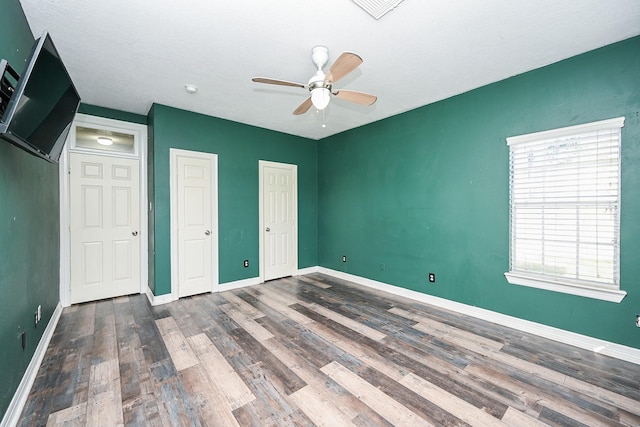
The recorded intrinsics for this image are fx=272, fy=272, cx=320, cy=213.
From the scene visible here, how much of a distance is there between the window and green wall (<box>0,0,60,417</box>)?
4.24 m

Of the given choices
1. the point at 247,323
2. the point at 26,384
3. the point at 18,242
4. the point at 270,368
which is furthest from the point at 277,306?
the point at 18,242

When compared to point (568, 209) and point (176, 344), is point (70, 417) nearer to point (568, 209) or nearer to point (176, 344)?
point (176, 344)

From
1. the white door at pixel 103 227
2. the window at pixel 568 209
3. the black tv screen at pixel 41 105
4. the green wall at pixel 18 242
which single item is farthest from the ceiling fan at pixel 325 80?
the white door at pixel 103 227

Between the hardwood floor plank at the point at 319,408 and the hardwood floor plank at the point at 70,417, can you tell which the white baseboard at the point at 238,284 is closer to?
the hardwood floor plank at the point at 70,417

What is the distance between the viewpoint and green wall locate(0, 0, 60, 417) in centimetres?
165

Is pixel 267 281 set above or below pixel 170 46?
below

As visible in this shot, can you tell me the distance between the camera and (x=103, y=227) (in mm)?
3820

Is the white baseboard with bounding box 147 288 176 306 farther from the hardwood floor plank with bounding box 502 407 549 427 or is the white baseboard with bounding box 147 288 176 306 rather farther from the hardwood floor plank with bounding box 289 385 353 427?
the hardwood floor plank with bounding box 502 407 549 427

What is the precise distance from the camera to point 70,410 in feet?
5.84

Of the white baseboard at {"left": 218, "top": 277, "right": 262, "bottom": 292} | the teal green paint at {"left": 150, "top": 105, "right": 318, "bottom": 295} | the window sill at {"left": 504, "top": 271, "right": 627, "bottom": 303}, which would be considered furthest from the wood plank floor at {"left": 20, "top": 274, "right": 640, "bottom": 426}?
the teal green paint at {"left": 150, "top": 105, "right": 318, "bottom": 295}

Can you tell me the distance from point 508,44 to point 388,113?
5.98 ft

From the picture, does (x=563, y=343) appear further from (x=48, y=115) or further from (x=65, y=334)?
(x=65, y=334)

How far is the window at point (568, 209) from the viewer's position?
2434 mm

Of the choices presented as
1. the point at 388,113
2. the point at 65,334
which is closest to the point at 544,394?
the point at 388,113
